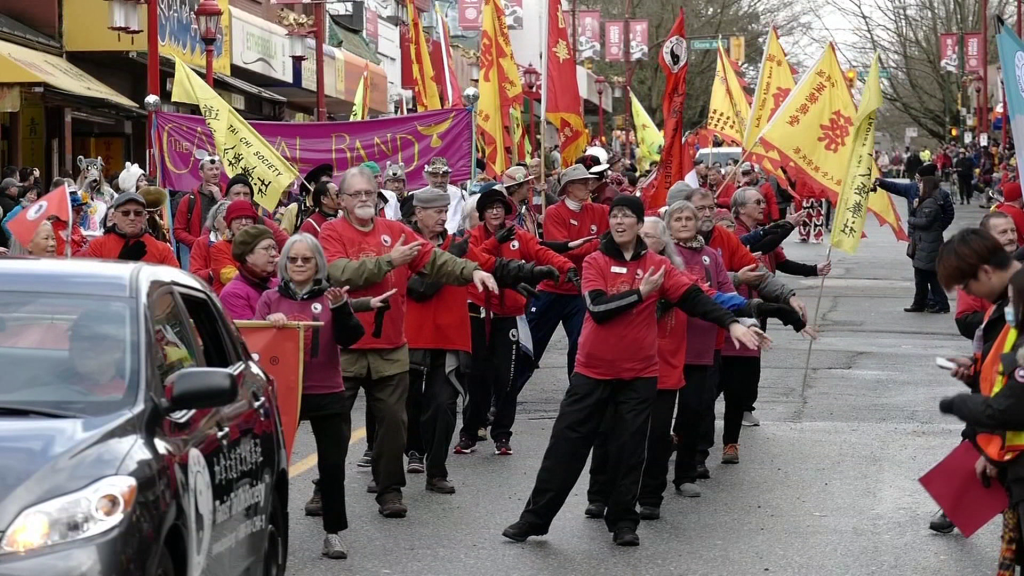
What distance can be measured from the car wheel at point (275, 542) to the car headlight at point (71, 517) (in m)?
1.93

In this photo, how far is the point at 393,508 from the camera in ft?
28.6

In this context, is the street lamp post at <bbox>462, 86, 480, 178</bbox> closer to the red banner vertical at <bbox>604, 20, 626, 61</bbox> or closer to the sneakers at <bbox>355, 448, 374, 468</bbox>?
the sneakers at <bbox>355, 448, 374, 468</bbox>

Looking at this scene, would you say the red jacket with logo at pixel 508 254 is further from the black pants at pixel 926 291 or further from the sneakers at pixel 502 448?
the black pants at pixel 926 291

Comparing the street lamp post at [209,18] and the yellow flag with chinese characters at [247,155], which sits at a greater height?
the street lamp post at [209,18]

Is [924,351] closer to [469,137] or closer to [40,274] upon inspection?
[469,137]

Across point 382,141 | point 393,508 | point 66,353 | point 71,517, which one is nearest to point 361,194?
point 393,508

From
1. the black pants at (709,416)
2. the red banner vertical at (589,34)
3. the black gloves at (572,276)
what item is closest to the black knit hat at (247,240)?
the black gloves at (572,276)

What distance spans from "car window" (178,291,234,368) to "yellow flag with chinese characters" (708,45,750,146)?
2207 cm

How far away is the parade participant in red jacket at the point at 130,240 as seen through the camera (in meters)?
9.94

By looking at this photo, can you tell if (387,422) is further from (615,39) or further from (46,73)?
(615,39)

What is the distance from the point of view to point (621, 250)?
820 centimetres

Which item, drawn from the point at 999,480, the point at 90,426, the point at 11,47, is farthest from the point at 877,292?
the point at 90,426

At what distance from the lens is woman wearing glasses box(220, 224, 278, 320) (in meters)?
7.96

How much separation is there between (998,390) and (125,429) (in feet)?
9.49
